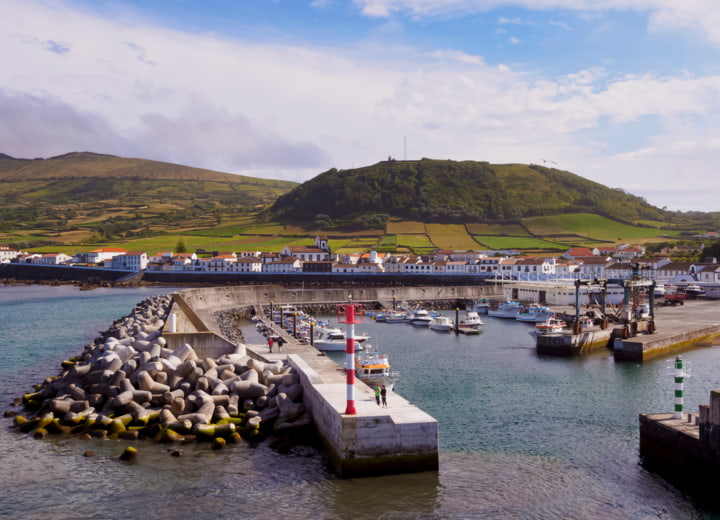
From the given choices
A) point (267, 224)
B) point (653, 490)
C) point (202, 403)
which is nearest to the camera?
point (653, 490)

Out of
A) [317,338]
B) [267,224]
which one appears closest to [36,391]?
[317,338]

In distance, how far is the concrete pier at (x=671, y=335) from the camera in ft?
116

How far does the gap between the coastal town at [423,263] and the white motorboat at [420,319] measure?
38820 millimetres

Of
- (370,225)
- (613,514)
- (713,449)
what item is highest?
(370,225)

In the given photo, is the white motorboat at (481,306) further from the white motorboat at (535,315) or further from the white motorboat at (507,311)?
the white motorboat at (535,315)

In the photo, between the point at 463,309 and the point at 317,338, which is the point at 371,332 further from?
the point at 463,309

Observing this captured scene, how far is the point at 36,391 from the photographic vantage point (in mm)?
24625

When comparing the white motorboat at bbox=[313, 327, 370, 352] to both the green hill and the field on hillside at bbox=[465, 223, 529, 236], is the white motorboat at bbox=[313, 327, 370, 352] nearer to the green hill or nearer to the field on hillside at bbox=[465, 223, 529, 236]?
the field on hillside at bbox=[465, 223, 529, 236]

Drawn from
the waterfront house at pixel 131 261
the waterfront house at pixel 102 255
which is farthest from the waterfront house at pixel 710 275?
Result: the waterfront house at pixel 102 255

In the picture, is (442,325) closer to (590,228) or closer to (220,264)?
(220,264)

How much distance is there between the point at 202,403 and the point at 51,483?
17.2 ft

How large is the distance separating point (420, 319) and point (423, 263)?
5354 centimetres

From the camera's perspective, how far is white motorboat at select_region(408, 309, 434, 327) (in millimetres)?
54531

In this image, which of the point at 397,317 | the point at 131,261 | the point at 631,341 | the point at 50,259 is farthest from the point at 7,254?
the point at 631,341
